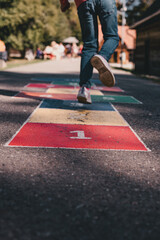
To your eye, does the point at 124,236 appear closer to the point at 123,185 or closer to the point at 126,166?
the point at 123,185

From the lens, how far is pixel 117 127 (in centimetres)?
384

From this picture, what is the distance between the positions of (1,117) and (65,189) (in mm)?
2222

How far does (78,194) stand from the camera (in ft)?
6.59

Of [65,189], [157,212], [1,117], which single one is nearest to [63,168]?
[65,189]

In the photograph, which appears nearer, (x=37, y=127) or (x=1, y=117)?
(x=37, y=127)

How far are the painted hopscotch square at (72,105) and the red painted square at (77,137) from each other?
1.22 m

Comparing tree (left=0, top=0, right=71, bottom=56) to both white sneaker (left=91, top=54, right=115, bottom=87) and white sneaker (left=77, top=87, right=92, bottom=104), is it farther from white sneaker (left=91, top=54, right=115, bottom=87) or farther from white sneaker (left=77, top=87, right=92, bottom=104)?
white sneaker (left=91, top=54, right=115, bottom=87)

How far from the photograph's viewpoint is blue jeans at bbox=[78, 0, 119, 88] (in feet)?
14.3

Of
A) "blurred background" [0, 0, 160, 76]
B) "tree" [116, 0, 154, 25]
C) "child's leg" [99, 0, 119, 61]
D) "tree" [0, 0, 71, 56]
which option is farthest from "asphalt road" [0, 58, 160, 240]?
"tree" [116, 0, 154, 25]

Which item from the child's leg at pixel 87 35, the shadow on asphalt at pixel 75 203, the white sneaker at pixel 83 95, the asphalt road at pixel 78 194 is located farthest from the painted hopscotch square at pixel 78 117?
the shadow on asphalt at pixel 75 203

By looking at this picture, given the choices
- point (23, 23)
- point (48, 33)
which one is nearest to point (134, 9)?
point (48, 33)

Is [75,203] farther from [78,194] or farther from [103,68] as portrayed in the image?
[103,68]

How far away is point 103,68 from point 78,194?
7.94ft

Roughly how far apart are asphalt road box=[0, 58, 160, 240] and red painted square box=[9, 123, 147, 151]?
0.44 ft
